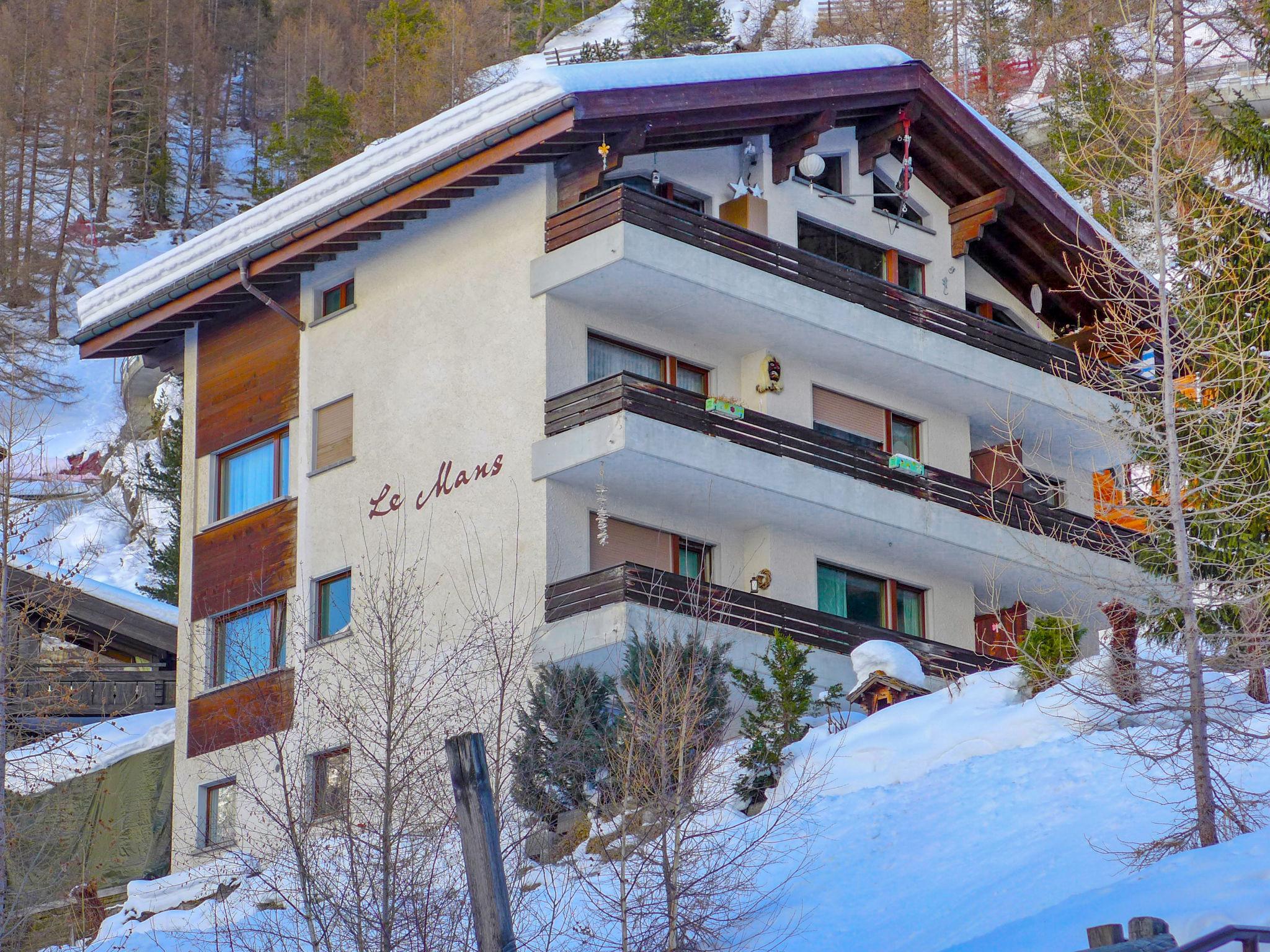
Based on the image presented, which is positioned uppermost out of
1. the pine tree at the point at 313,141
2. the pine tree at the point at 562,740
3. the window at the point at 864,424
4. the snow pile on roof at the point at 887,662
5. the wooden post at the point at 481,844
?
the pine tree at the point at 313,141

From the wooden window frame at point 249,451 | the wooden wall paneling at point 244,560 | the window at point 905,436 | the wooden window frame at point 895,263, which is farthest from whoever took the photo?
the wooden window frame at point 895,263

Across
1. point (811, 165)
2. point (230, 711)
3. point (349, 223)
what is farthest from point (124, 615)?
point (811, 165)

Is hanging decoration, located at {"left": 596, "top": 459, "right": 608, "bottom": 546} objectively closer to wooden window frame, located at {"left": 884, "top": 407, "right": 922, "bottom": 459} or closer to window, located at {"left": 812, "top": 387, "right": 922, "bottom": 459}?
window, located at {"left": 812, "top": 387, "right": 922, "bottom": 459}

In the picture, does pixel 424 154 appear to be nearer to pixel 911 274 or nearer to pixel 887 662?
pixel 911 274

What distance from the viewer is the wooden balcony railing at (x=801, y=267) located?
2705cm

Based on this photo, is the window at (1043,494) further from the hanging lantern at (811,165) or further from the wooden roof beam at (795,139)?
the wooden roof beam at (795,139)

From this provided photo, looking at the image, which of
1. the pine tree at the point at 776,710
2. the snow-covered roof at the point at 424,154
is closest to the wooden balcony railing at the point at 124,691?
the snow-covered roof at the point at 424,154

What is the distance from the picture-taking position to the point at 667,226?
27.3 meters

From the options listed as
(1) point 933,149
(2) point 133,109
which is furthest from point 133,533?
(1) point 933,149

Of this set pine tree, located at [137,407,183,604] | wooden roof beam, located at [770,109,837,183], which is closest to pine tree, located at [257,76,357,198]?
pine tree, located at [137,407,183,604]

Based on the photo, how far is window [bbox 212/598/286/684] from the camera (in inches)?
1156

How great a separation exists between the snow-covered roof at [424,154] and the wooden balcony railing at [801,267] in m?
1.72

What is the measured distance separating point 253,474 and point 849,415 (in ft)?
34.5

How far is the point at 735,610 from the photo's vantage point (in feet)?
86.9
